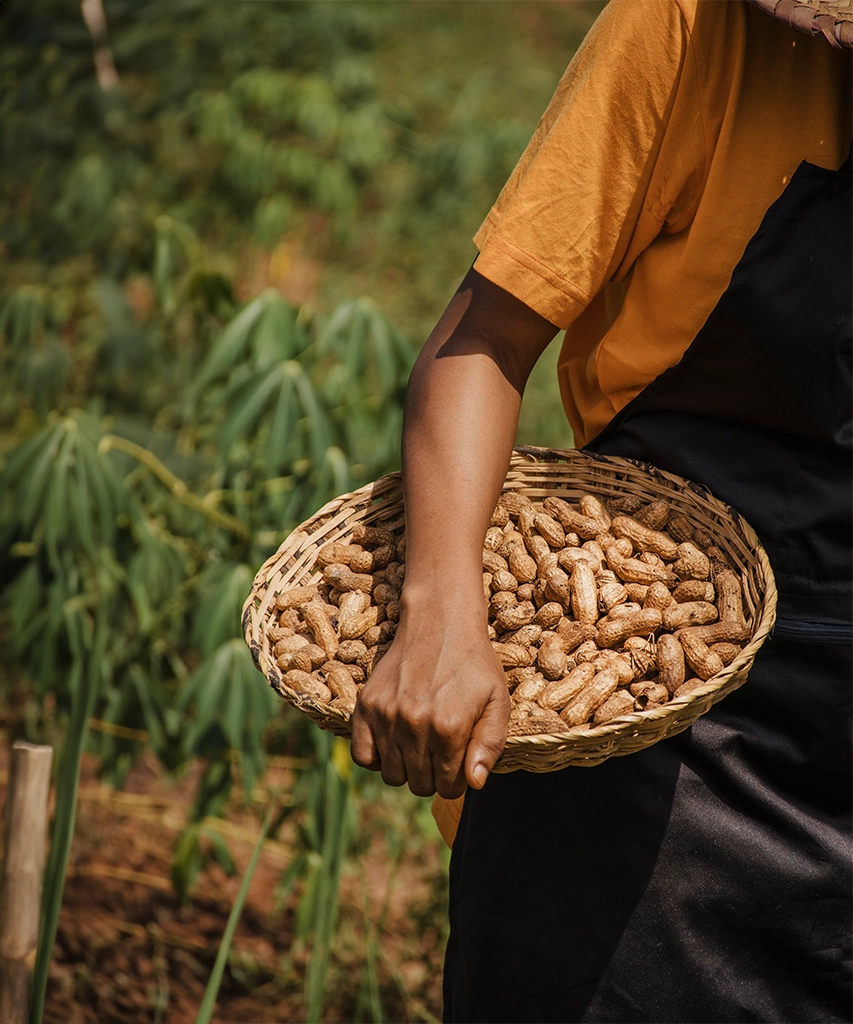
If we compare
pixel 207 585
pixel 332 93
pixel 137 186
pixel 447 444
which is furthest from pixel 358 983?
pixel 332 93

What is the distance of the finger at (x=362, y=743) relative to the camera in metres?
0.89

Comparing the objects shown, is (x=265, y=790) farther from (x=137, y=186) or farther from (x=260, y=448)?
(x=137, y=186)

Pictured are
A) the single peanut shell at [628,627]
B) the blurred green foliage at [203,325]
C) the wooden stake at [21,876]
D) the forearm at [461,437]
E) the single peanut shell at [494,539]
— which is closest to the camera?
the forearm at [461,437]

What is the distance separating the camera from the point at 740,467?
1044mm

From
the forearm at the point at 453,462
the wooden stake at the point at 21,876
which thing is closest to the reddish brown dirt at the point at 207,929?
the wooden stake at the point at 21,876

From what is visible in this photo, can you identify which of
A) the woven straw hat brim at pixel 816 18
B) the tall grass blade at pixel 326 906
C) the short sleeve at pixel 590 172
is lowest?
the tall grass blade at pixel 326 906

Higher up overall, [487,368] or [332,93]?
[332,93]

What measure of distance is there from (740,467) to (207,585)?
1.16 metres

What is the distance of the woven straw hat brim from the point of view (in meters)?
0.87

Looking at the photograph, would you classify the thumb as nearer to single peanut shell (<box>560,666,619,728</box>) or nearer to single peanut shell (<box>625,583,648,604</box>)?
single peanut shell (<box>560,666,619,728</box>)

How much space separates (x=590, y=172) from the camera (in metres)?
0.97

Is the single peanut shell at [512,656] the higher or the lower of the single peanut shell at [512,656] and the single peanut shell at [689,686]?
the lower

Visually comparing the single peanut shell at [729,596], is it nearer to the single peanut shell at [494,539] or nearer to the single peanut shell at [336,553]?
the single peanut shell at [494,539]

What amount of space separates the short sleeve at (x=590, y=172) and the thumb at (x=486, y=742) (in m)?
0.38
